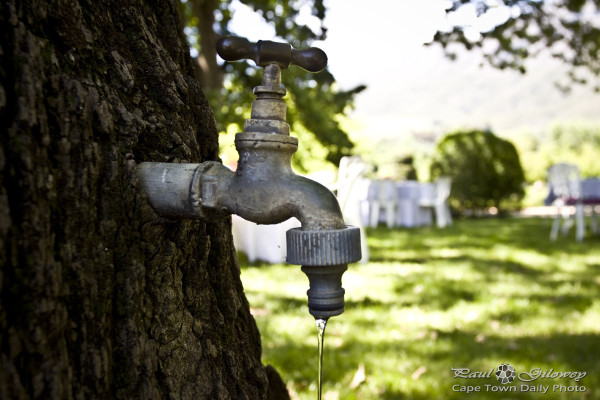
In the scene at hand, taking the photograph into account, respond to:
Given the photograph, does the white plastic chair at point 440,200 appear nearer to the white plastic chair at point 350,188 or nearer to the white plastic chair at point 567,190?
the white plastic chair at point 567,190

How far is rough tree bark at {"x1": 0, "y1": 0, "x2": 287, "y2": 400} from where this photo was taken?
0.57 meters

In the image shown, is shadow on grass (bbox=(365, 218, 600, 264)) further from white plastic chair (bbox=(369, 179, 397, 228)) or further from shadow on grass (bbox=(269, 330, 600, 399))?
shadow on grass (bbox=(269, 330, 600, 399))

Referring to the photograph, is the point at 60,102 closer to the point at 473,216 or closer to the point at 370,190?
the point at 370,190

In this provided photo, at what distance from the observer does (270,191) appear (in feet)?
2.55

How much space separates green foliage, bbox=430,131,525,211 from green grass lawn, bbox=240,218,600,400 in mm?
8105

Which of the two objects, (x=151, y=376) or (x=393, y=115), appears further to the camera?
(x=393, y=115)

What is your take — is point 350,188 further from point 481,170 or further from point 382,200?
point 481,170

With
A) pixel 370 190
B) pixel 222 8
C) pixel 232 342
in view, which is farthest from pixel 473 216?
pixel 232 342

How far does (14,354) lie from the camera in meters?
0.54

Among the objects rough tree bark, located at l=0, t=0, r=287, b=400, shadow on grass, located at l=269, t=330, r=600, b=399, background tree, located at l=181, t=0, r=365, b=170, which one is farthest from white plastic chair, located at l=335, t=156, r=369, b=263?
rough tree bark, located at l=0, t=0, r=287, b=400

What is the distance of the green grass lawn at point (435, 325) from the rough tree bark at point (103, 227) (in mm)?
1454

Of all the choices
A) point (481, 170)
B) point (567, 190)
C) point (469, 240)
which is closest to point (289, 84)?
point (469, 240)

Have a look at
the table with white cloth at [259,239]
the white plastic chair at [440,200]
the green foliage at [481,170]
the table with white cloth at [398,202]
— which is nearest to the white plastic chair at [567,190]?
the white plastic chair at [440,200]

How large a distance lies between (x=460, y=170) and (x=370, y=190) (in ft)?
13.5
